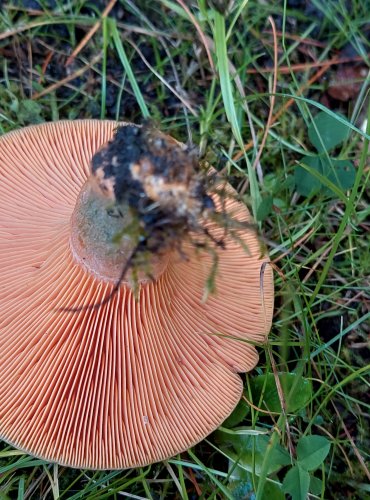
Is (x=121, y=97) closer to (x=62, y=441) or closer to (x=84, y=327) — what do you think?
(x=84, y=327)

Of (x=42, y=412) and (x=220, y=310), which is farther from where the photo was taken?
(x=220, y=310)

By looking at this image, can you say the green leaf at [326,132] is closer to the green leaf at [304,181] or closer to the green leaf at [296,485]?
the green leaf at [304,181]

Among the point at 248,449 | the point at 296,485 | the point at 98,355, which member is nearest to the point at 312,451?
the point at 296,485

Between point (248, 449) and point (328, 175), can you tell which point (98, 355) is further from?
point (328, 175)

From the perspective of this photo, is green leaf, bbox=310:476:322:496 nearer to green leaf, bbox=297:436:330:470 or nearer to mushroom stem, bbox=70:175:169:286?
green leaf, bbox=297:436:330:470

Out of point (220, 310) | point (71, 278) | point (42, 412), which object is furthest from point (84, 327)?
point (220, 310)

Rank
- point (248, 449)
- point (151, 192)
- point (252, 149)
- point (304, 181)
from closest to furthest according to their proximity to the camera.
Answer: point (151, 192) → point (248, 449) → point (304, 181) → point (252, 149)

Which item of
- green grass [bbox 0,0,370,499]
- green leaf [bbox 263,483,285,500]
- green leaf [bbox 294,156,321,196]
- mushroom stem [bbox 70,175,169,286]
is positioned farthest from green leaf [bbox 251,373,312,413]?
green leaf [bbox 294,156,321,196]

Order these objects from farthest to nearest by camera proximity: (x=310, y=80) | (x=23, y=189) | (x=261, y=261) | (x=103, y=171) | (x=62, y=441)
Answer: (x=310, y=80) < (x=261, y=261) < (x=23, y=189) < (x=62, y=441) < (x=103, y=171)
